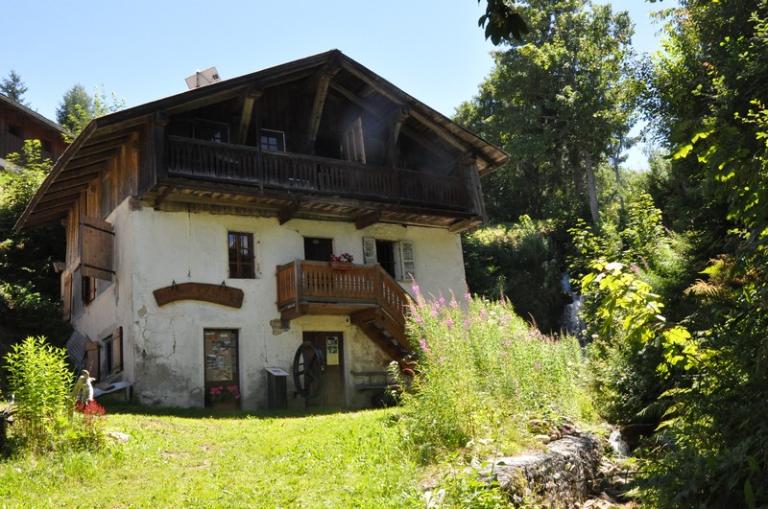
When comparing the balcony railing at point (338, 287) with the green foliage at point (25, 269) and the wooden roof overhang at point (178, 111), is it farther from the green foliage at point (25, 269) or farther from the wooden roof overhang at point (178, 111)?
the green foliage at point (25, 269)

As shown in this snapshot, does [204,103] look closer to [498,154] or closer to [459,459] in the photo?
[498,154]

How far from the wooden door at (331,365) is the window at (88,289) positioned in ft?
22.0

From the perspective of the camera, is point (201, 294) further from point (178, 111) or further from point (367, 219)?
point (367, 219)

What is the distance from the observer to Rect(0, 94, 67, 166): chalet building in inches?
1384

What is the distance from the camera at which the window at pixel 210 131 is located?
19750mm

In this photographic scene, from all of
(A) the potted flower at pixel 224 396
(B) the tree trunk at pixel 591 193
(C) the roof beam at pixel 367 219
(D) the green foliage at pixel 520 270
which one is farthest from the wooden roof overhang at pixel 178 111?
(B) the tree trunk at pixel 591 193

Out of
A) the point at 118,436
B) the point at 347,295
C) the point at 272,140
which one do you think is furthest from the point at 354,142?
the point at 118,436

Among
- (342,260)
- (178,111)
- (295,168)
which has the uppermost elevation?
(178,111)

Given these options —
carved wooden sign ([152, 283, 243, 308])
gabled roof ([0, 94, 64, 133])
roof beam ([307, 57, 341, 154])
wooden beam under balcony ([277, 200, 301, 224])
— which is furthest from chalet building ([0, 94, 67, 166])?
carved wooden sign ([152, 283, 243, 308])

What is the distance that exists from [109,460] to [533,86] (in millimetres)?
31485

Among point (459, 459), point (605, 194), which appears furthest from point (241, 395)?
point (605, 194)

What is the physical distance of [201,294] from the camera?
18.2 m

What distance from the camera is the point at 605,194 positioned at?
49594 millimetres

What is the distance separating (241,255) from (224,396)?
3.76 meters
